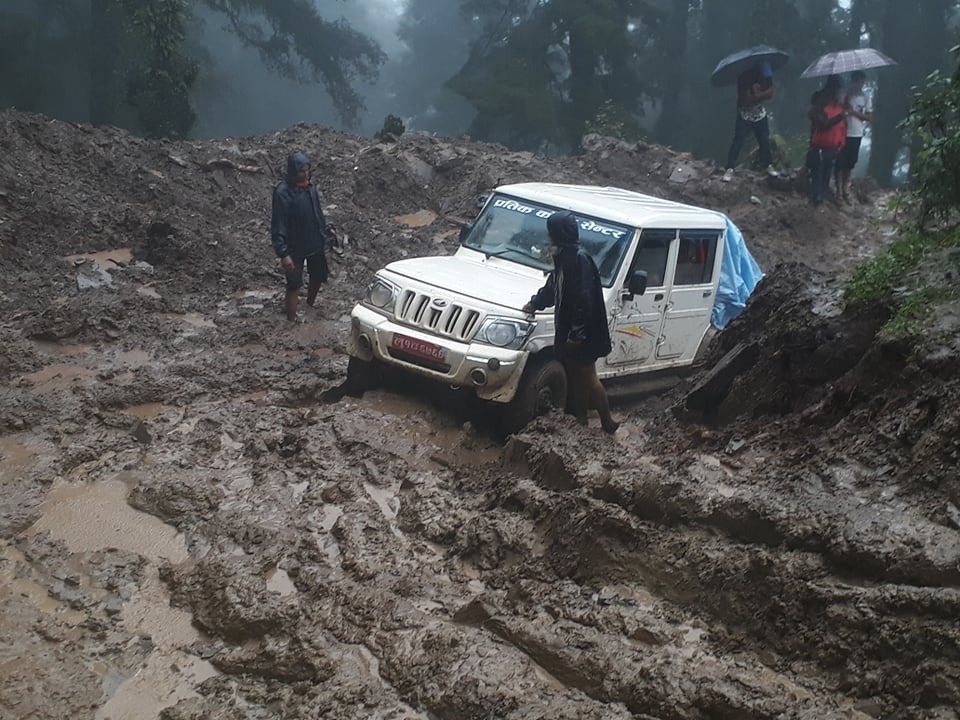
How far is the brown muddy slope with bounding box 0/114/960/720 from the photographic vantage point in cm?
333

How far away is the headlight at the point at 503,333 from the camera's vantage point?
20.1 ft

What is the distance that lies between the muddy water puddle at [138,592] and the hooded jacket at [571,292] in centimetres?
281

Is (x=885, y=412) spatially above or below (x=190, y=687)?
above

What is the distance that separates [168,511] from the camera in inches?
192

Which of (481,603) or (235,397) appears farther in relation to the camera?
(235,397)

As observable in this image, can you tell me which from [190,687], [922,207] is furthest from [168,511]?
[922,207]

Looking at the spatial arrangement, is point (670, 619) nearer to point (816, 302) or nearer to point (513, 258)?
point (816, 302)

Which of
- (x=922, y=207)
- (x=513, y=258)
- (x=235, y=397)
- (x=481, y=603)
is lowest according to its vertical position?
(x=235, y=397)

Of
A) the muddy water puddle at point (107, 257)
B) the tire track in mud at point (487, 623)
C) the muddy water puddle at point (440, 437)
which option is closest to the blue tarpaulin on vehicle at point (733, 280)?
the muddy water puddle at point (440, 437)

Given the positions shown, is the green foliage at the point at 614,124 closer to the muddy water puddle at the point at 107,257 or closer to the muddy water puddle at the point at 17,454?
the muddy water puddle at the point at 107,257

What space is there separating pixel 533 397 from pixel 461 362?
0.60 meters

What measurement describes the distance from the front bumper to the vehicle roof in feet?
5.50

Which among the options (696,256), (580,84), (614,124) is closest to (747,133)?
(696,256)

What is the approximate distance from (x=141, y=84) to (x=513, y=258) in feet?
51.3
